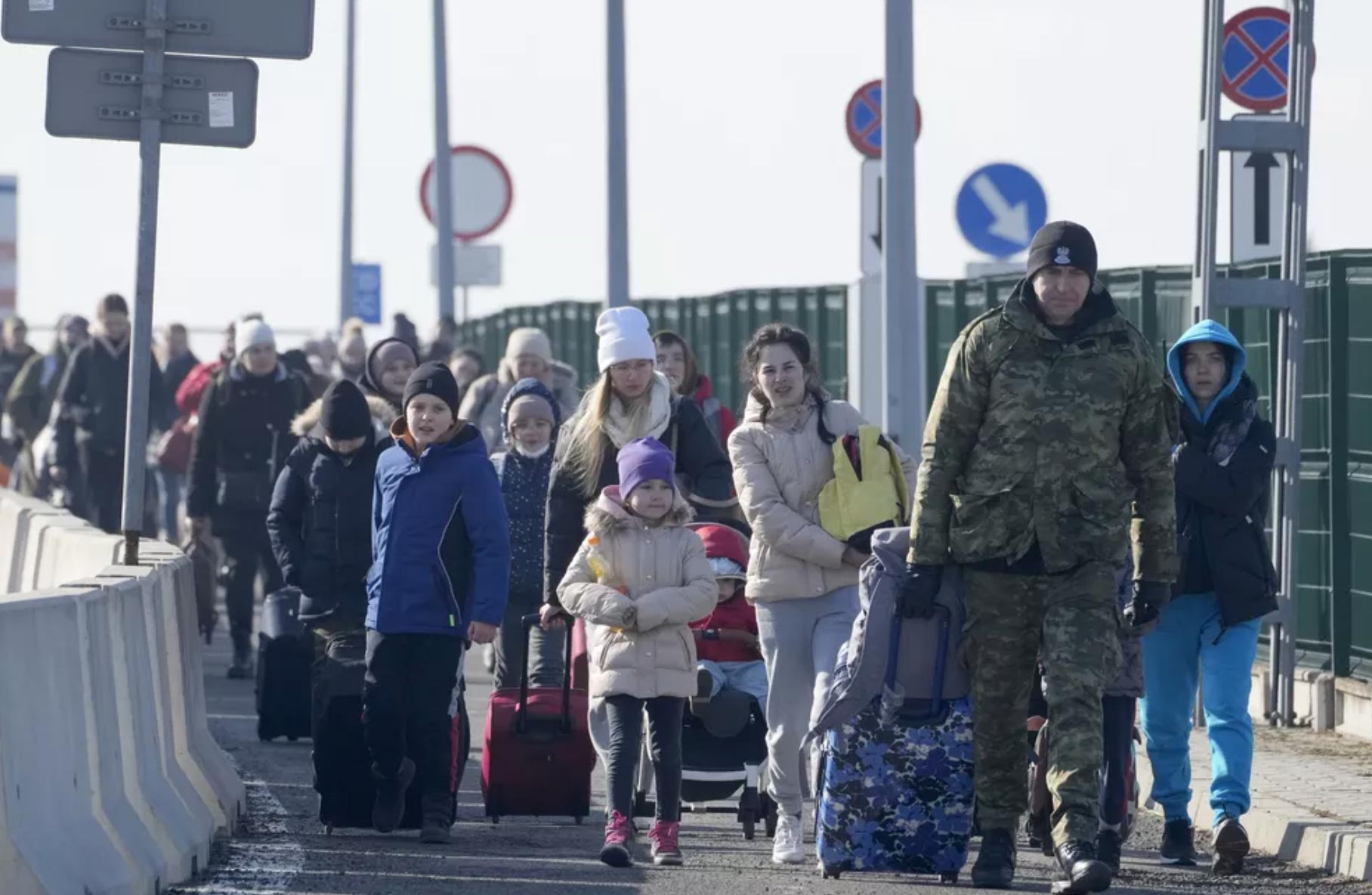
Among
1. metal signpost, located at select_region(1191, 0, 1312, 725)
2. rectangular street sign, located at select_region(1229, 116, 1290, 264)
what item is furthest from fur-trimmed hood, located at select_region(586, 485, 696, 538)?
rectangular street sign, located at select_region(1229, 116, 1290, 264)

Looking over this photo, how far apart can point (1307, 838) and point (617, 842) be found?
2.39 m

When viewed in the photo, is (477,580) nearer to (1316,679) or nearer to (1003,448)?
(1003,448)

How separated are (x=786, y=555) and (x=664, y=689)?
63 cm

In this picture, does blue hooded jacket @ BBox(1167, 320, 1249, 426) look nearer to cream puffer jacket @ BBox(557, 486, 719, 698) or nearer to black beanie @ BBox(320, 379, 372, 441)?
cream puffer jacket @ BBox(557, 486, 719, 698)

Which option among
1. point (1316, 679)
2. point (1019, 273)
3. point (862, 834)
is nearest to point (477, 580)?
point (862, 834)

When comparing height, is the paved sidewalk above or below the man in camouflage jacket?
below

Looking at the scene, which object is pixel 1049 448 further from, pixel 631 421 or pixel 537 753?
pixel 537 753

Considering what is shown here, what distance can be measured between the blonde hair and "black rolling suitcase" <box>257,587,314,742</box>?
2.77 m

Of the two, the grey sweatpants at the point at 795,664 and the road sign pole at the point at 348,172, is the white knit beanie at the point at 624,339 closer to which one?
the grey sweatpants at the point at 795,664

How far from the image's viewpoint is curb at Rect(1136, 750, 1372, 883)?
35.8 ft

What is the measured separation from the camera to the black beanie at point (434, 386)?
38.3 feet

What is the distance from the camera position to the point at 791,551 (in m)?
11.3

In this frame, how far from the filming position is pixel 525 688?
12117 mm

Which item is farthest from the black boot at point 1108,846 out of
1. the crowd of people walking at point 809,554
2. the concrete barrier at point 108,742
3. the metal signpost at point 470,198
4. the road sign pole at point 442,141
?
the road sign pole at point 442,141
